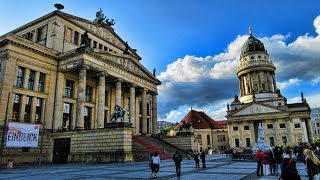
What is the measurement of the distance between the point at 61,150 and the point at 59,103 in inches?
261

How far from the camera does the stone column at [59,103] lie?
36.0m

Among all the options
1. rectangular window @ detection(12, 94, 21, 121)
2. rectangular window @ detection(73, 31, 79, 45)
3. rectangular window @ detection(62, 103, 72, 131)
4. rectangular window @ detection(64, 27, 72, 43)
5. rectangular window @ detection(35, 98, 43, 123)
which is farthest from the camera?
rectangular window @ detection(73, 31, 79, 45)

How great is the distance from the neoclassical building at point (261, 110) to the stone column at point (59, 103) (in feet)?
210

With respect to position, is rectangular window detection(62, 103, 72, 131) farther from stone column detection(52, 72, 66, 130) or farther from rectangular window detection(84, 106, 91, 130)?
rectangular window detection(84, 106, 91, 130)

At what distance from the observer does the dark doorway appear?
33.6m

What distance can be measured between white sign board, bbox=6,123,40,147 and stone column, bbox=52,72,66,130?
15.3ft

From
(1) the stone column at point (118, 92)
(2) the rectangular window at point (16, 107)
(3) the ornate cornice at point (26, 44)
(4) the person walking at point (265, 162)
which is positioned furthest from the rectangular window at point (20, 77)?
(4) the person walking at point (265, 162)

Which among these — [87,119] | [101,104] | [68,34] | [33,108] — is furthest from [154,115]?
[33,108]

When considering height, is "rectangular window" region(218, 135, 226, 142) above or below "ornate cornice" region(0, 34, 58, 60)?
below

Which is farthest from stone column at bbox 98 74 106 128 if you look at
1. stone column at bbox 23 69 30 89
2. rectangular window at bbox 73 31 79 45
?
stone column at bbox 23 69 30 89

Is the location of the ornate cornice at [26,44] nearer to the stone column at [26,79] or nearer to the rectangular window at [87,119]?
the stone column at [26,79]

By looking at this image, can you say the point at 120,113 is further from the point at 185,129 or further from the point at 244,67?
the point at 244,67

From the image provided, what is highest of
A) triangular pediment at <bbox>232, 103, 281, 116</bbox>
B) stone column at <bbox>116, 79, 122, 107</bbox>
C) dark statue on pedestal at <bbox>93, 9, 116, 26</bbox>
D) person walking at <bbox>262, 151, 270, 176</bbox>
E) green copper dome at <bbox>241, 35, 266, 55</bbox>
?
green copper dome at <bbox>241, 35, 266, 55</bbox>

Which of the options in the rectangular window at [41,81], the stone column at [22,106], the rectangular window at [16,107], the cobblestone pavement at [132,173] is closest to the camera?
the cobblestone pavement at [132,173]
